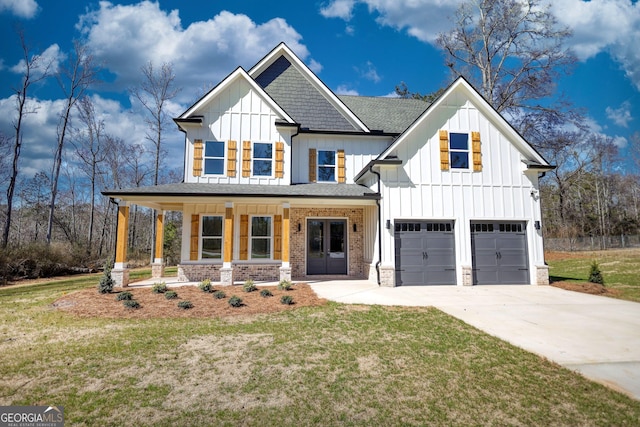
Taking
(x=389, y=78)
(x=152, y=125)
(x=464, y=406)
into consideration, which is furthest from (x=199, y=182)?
(x=389, y=78)

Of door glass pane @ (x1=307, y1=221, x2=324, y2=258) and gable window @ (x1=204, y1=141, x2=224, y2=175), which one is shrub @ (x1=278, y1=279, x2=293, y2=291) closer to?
door glass pane @ (x1=307, y1=221, x2=324, y2=258)

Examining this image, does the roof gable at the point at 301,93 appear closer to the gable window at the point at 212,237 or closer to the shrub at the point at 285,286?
the gable window at the point at 212,237

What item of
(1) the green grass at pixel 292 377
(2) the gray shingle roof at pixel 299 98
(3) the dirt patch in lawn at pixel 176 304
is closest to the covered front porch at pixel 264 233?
(3) the dirt patch in lawn at pixel 176 304

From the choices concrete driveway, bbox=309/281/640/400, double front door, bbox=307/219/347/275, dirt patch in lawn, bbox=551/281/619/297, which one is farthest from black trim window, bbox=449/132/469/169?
dirt patch in lawn, bbox=551/281/619/297

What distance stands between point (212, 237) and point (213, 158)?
3.35m

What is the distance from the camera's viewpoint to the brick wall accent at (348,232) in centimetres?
1342

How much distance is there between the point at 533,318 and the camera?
271 inches

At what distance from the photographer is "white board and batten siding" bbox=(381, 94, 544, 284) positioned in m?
11.5

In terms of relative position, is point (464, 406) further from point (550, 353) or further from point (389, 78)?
point (389, 78)

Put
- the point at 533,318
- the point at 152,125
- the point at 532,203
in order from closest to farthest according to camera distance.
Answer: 1. the point at 533,318
2. the point at 532,203
3. the point at 152,125

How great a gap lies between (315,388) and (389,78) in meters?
29.9

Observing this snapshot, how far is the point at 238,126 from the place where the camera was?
42.6ft

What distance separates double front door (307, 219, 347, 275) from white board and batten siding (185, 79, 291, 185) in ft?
8.40

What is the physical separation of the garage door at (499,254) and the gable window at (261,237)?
8242 millimetres
